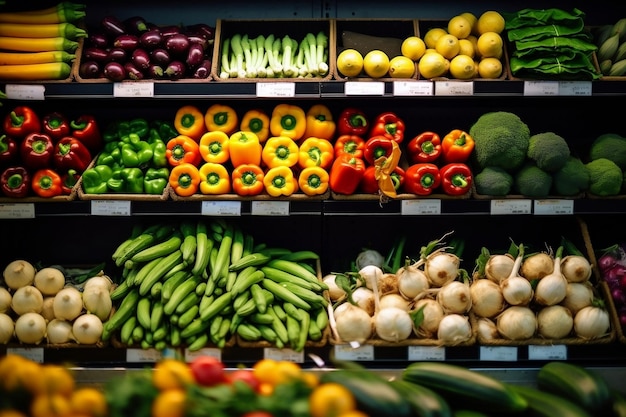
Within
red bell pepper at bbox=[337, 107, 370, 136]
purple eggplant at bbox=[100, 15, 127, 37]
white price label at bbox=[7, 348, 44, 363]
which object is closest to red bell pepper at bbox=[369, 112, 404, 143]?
red bell pepper at bbox=[337, 107, 370, 136]

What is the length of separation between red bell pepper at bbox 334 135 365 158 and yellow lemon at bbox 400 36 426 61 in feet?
1.58

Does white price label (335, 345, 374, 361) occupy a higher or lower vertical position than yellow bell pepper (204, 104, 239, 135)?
lower

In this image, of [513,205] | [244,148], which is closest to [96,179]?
[244,148]

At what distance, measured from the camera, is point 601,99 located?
300cm

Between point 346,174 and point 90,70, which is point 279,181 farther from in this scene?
point 90,70

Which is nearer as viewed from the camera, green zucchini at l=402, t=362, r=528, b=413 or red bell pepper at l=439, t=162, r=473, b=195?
green zucchini at l=402, t=362, r=528, b=413

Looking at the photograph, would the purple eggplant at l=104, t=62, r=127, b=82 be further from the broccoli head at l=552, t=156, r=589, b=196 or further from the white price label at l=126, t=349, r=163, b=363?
the broccoli head at l=552, t=156, r=589, b=196

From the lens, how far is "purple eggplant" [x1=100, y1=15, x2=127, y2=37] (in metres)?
2.96

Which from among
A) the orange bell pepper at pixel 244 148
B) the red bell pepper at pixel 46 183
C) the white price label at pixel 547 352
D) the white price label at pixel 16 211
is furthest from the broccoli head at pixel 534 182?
the white price label at pixel 16 211

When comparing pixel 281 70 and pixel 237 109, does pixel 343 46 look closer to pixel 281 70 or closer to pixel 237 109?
pixel 281 70

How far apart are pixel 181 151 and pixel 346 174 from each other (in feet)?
2.78

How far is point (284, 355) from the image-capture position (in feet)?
8.40

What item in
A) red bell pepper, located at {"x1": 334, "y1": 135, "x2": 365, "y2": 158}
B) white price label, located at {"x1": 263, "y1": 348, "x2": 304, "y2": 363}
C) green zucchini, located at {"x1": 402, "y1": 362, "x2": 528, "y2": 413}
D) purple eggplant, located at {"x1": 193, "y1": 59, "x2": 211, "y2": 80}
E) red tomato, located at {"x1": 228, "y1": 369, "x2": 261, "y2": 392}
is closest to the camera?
red tomato, located at {"x1": 228, "y1": 369, "x2": 261, "y2": 392}

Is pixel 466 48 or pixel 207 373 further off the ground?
pixel 466 48
